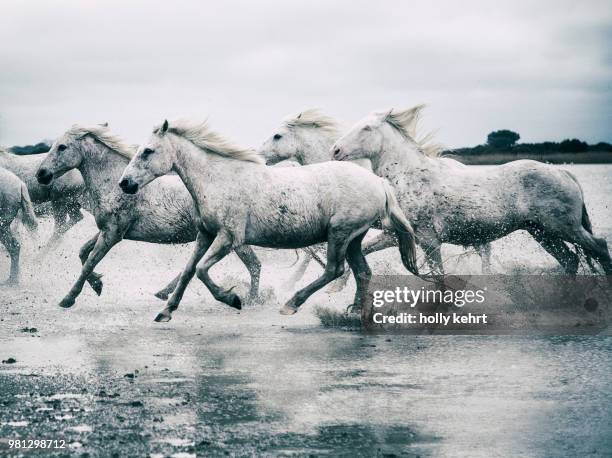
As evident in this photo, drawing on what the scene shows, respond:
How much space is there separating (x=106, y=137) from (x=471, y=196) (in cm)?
354

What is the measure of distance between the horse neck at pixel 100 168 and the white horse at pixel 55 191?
11.6ft

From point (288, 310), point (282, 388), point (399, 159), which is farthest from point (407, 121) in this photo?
point (282, 388)

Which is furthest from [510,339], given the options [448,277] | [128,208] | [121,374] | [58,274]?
[58,274]

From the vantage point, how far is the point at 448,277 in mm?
9828

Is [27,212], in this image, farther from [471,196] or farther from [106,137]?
[471,196]

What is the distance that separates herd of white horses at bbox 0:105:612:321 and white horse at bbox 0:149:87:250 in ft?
11.3

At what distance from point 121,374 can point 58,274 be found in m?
7.32

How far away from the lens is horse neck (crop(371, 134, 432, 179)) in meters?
10.2

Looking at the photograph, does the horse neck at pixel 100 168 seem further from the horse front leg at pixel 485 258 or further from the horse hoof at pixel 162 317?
the horse front leg at pixel 485 258

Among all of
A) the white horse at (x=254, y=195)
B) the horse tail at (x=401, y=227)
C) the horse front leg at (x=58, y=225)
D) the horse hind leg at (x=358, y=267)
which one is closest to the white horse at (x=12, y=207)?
the horse front leg at (x=58, y=225)

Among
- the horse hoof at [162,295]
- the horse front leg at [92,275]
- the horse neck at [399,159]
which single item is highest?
the horse neck at [399,159]

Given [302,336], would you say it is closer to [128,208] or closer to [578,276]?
A: [128,208]

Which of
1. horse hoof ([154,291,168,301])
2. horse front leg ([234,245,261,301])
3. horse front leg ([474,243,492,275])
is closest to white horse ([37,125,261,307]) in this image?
horse hoof ([154,291,168,301])

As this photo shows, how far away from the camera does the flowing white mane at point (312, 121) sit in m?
11.6
